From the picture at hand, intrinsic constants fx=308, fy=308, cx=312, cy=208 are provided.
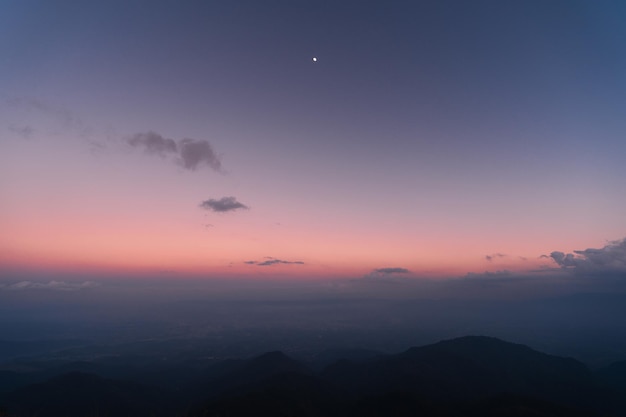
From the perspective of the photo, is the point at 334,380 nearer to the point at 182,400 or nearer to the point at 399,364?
the point at 399,364

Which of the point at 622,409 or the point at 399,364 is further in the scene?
the point at 399,364

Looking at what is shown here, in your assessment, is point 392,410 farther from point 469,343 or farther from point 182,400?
point 469,343

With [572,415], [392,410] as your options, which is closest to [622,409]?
[572,415]

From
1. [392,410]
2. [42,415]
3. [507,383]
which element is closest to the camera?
[392,410]

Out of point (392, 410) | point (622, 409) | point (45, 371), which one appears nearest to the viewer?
point (392, 410)

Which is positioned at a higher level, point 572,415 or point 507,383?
point 572,415

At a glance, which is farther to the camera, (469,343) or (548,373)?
(469,343)

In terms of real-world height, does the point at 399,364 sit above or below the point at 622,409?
above

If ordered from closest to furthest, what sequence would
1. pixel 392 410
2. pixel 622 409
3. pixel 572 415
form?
pixel 572 415, pixel 392 410, pixel 622 409

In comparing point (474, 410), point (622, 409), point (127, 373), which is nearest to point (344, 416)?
point (474, 410)
